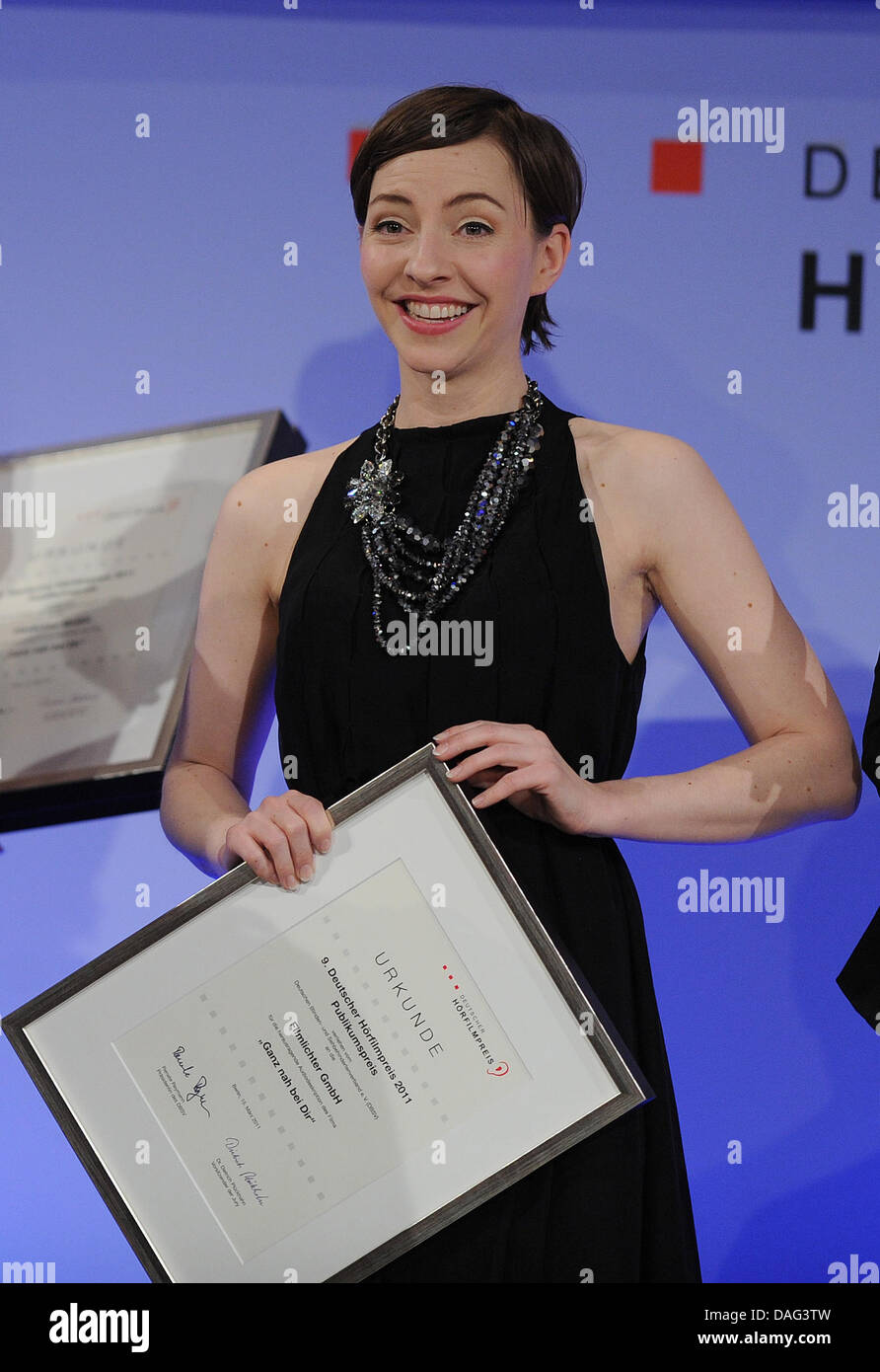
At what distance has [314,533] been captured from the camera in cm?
185

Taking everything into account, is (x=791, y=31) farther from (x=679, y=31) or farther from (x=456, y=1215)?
(x=456, y=1215)

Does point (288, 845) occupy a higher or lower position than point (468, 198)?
lower

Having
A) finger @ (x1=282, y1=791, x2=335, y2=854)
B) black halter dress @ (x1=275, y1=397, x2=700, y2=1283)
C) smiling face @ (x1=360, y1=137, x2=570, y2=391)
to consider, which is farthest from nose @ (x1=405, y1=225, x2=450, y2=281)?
finger @ (x1=282, y1=791, x2=335, y2=854)

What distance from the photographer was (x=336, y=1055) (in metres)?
1.59

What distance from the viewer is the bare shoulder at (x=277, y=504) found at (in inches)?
74.5

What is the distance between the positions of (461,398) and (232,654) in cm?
44

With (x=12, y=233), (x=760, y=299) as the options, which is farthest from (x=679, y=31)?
(x=12, y=233)

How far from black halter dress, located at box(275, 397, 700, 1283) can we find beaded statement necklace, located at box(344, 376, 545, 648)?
0.05ft

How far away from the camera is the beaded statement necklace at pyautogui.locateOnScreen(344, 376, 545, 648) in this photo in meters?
1.74

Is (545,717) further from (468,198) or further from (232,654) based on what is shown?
(468,198)
